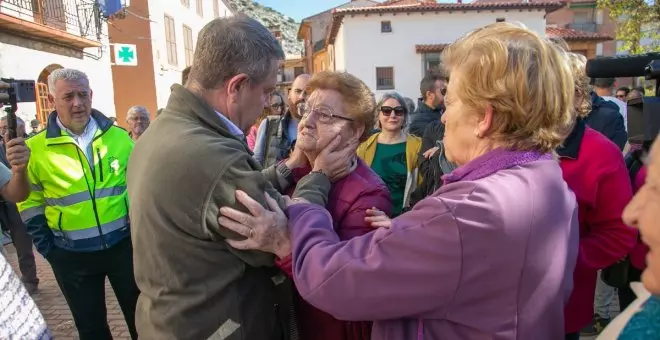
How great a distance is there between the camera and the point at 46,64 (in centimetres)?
1148

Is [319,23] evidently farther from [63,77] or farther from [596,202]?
[596,202]

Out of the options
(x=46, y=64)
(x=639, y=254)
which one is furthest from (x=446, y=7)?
(x=639, y=254)

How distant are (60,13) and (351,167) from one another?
13.3 m

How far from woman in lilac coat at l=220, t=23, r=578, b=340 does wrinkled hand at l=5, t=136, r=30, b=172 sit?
7.50 ft

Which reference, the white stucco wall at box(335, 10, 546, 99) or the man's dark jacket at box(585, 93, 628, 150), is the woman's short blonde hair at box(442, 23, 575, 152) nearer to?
the man's dark jacket at box(585, 93, 628, 150)

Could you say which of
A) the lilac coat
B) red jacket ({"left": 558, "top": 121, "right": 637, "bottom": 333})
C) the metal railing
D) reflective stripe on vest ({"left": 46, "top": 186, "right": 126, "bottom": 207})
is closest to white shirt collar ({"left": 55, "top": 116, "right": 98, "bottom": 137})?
reflective stripe on vest ({"left": 46, "top": 186, "right": 126, "bottom": 207})

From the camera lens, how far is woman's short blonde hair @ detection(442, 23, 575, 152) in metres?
1.22

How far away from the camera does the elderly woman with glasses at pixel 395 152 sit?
3684 mm

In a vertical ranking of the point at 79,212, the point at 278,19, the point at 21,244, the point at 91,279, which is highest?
the point at 278,19

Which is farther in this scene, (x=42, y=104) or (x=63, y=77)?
(x=42, y=104)

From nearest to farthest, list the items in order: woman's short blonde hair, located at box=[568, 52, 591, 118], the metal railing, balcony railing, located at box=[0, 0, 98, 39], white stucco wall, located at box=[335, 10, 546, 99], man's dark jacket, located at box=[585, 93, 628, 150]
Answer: woman's short blonde hair, located at box=[568, 52, 591, 118] → man's dark jacket, located at box=[585, 93, 628, 150] → balcony railing, located at box=[0, 0, 98, 39] → the metal railing → white stucco wall, located at box=[335, 10, 546, 99]

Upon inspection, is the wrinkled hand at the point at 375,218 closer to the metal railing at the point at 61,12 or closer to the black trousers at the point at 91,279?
the black trousers at the point at 91,279

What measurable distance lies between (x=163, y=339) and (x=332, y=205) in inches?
29.2

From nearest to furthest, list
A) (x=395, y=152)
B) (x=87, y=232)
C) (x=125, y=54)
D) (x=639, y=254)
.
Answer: (x=639, y=254) → (x=87, y=232) → (x=395, y=152) → (x=125, y=54)
